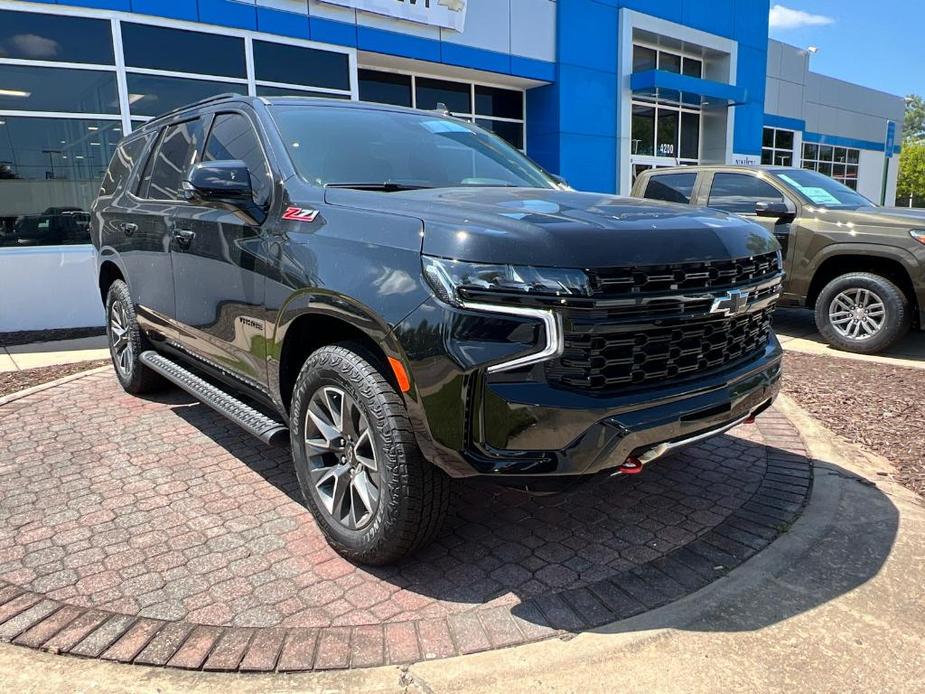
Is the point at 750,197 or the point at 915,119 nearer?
the point at 750,197

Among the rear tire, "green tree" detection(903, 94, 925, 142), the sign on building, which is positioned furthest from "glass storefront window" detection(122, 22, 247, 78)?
"green tree" detection(903, 94, 925, 142)

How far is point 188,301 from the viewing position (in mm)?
4059

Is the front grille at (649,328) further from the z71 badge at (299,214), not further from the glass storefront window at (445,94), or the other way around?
the glass storefront window at (445,94)

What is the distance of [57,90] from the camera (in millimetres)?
8859

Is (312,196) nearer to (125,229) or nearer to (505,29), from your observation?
(125,229)

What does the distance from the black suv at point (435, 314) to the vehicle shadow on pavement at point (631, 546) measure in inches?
10.9

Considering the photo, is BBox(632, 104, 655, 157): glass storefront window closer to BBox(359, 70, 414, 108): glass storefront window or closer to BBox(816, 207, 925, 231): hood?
BBox(359, 70, 414, 108): glass storefront window

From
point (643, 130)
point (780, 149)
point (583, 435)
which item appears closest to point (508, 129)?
point (643, 130)

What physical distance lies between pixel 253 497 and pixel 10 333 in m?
6.89

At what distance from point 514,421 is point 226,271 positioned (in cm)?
197

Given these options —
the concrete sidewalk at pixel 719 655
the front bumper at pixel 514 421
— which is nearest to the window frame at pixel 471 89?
the front bumper at pixel 514 421

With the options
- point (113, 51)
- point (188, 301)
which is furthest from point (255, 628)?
point (113, 51)

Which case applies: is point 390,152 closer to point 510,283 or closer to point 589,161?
point 510,283

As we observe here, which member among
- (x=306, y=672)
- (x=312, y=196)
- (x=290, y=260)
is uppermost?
(x=312, y=196)
